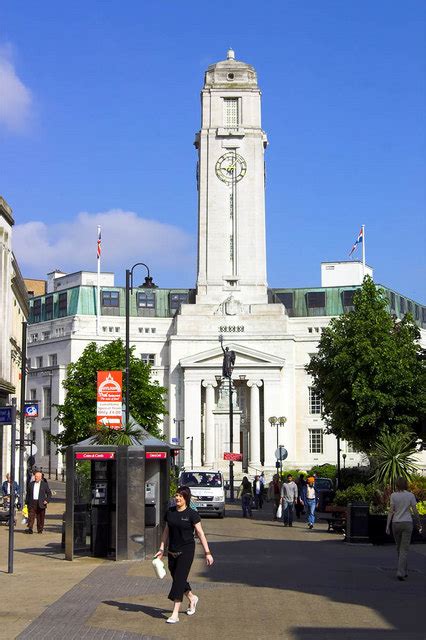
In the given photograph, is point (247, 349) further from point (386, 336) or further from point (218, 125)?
point (386, 336)

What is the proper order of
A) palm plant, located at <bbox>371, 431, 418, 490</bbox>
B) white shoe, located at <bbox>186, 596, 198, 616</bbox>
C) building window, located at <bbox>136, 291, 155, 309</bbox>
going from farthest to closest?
building window, located at <bbox>136, 291, 155, 309</bbox>
palm plant, located at <bbox>371, 431, 418, 490</bbox>
white shoe, located at <bbox>186, 596, 198, 616</bbox>

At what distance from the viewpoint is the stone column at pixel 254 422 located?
322ft

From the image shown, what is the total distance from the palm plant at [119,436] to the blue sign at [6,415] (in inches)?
205

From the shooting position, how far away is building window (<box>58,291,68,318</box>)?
4390 inches

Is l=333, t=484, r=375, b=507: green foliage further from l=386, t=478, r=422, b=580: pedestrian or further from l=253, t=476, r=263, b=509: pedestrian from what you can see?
l=253, t=476, r=263, b=509: pedestrian

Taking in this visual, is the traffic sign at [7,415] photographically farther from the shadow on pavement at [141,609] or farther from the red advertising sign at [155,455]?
the shadow on pavement at [141,609]

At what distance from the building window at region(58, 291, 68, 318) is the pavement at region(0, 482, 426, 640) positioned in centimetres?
8656

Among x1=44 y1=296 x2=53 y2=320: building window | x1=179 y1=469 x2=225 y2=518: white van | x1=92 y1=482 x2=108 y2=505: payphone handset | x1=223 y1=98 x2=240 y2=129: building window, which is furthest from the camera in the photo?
x1=44 y1=296 x2=53 y2=320: building window

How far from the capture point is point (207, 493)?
42406 mm

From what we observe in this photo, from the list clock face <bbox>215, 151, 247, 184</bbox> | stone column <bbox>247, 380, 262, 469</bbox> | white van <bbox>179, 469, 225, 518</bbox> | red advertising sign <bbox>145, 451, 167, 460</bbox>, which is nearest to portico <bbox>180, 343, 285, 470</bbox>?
stone column <bbox>247, 380, 262, 469</bbox>

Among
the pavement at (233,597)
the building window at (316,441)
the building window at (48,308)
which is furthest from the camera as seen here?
→ the building window at (48,308)

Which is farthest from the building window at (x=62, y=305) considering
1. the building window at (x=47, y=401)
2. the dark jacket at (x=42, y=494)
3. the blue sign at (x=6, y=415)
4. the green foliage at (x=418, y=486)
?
the blue sign at (x=6, y=415)

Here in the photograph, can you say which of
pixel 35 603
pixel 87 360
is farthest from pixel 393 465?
pixel 87 360

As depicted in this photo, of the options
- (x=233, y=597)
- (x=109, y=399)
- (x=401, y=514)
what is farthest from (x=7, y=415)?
(x=109, y=399)
